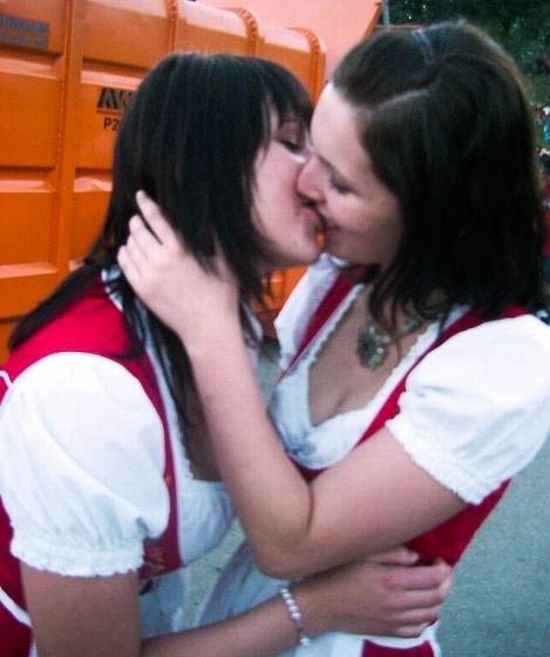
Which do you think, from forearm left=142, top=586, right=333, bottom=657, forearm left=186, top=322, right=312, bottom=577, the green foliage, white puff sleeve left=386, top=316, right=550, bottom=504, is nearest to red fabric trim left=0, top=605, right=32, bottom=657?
forearm left=142, top=586, right=333, bottom=657

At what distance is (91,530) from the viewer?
1.29 metres

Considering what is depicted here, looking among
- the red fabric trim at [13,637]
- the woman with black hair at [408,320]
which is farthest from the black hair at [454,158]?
the red fabric trim at [13,637]

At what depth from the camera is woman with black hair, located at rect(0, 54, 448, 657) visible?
127cm

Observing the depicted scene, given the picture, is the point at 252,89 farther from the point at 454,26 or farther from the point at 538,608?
the point at 538,608

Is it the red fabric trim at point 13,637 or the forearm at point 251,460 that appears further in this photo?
the red fabric trim at point 13,637

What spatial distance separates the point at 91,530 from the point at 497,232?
0.68 meters

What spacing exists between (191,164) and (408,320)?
0.40 meters

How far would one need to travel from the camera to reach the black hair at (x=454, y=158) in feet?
4.40

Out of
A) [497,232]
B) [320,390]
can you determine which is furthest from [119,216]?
[497,232]

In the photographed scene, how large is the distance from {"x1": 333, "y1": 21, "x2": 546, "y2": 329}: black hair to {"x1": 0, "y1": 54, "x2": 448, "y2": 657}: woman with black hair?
172 millimetres

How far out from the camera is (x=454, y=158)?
4.46ft

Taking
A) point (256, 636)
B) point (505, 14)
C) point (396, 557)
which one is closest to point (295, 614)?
point (256, 636)

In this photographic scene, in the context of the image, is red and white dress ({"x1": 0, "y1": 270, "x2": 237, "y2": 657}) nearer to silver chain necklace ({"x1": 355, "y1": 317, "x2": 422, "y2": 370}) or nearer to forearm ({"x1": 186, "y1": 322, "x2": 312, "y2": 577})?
forearm ({"x1": 186, "y1": 322, "x2": 312, "y2": 577})

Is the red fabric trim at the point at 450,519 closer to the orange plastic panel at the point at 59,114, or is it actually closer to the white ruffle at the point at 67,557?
the white ruffle at the point at 67,557
